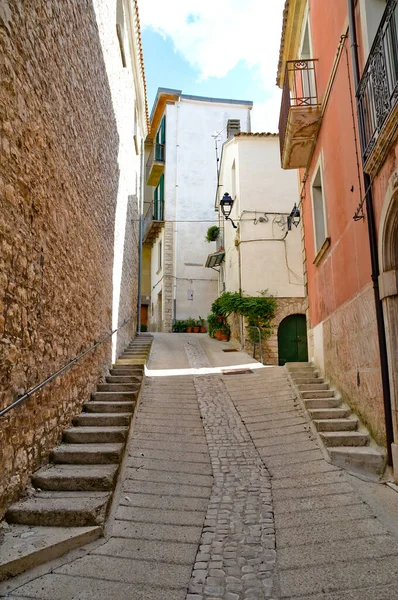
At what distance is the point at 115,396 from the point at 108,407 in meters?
0.43

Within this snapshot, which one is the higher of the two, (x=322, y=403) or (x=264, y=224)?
(x=264, y=224)

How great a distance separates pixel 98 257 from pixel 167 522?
4.07 m

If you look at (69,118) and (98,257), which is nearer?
(69,118)

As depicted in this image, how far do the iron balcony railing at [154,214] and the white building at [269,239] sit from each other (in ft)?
25.8

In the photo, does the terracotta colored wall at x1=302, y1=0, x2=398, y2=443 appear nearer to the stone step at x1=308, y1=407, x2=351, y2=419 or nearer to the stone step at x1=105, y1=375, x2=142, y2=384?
the stone step at x1=308, y1=407, x2=351, y2=419

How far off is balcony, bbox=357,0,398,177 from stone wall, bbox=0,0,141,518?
307 centimetres

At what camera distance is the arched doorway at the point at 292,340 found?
1353 centimetres

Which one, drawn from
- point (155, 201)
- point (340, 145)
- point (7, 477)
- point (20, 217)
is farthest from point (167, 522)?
point (155, 201)

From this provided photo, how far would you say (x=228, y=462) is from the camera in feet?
16.0

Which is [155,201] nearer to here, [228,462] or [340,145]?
[340,145]

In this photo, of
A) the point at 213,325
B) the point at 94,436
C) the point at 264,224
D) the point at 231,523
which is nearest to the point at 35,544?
the point at 231,523

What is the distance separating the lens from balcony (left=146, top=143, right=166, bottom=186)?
21.2 meters

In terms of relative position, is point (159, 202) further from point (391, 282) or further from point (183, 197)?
point (391, 282)

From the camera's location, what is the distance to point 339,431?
5309 millimetres
